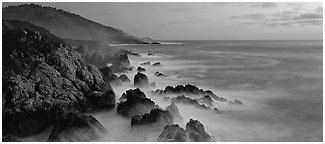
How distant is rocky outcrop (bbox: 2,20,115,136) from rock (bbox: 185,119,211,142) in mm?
3543

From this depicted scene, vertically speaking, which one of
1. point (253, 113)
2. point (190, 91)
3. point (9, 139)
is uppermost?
point (190, 91)

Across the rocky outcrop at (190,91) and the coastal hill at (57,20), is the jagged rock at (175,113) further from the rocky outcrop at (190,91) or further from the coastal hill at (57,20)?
the coastal hill at (57,20)

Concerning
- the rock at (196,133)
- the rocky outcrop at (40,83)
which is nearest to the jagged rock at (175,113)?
the rock at (196,133)

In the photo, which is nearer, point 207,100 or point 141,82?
point 207,100

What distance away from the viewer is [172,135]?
27.6ft

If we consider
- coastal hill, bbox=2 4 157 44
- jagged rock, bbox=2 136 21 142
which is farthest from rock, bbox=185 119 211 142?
coastal hill, bbox=2 4 157 44

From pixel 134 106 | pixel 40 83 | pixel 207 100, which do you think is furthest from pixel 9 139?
pixel 207 100

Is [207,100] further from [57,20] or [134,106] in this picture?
[57,20]

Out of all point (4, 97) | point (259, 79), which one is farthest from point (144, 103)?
point (259, 79)

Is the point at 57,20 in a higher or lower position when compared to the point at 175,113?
higher

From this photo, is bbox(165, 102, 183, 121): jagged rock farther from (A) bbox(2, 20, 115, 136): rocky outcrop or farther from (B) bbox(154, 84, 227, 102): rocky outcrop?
(B) bbox(154, 84, 227, 102): rocky outcrop

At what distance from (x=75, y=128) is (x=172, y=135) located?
2.80 m

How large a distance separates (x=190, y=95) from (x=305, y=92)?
18.9 feet

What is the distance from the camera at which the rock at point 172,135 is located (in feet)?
27.3
